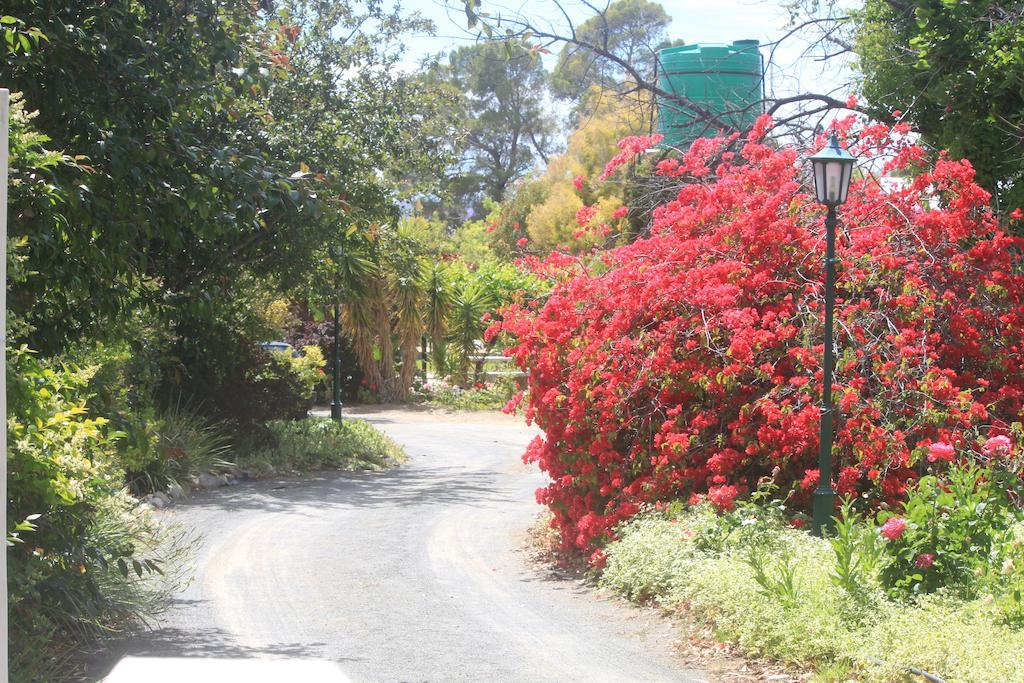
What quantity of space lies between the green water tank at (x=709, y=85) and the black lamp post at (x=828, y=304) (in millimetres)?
5386

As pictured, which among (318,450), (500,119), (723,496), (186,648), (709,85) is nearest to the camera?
(186,648)

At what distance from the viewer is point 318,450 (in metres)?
18.1

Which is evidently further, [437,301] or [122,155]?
[437,301]

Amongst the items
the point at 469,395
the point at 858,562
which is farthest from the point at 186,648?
the point at 469,395

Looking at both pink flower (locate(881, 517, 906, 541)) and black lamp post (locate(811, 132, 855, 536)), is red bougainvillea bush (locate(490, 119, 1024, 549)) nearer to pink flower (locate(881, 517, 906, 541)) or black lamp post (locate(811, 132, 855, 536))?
black lamp post (locate(811, 132, 855, 536))

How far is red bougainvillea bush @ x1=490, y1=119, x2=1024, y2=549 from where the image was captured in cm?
856

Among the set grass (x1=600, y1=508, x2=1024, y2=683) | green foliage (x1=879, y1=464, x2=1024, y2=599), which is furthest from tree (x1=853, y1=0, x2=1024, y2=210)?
green foliage (x1=879, y1=464, x2=1024, y2=599)

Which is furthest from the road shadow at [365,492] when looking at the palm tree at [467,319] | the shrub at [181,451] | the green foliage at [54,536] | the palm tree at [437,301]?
the palm tree at [467,319]

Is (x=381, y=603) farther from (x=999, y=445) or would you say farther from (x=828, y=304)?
(x=999, y=445)

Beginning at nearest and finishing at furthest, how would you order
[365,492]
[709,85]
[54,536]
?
[54,536] → [709,85] → [365,492]

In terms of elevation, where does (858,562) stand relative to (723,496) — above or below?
below

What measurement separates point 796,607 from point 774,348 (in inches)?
112

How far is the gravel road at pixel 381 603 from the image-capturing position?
262 inches

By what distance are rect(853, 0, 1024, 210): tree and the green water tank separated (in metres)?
1.86
